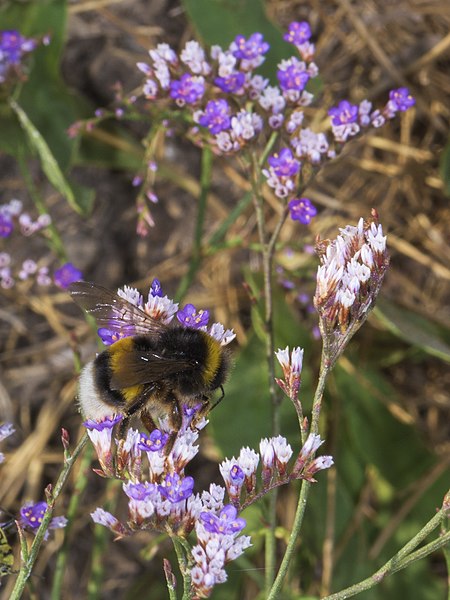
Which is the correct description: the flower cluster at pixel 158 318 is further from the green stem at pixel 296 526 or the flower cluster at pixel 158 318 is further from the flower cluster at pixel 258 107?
the flower cluster at pixel 258 107

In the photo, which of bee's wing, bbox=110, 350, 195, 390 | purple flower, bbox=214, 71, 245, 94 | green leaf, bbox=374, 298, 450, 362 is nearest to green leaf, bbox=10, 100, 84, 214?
purple flower, bbox=214, 71, 245, 94

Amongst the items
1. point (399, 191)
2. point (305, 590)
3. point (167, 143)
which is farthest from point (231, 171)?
point (305, 590)

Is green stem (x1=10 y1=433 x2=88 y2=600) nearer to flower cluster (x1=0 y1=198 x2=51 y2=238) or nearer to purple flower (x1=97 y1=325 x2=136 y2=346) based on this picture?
purple flower (x1=97 y1=325 x2=136 y2=346)

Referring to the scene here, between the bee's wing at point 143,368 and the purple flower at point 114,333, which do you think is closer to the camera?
the bee's wing at point 143,368

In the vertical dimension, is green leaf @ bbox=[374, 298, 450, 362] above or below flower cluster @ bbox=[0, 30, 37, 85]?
below

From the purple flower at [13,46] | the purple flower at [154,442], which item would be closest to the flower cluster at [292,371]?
the purple flower at [154,442]

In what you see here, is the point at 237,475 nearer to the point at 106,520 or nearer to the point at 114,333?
the point at 106,520

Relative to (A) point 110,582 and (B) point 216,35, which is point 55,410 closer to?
(A) point 110,582
